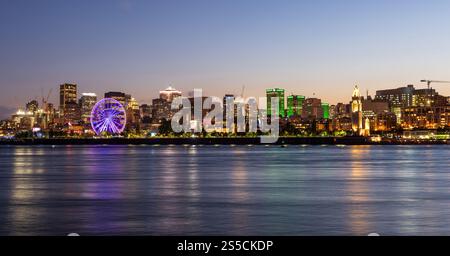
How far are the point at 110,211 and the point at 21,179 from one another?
2260 cm

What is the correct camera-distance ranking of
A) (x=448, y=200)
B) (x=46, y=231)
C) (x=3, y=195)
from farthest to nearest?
(x=3, y=195) → (x=448, y=200) → (x=46, y=231)

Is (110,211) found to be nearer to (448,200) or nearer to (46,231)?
(46,231)

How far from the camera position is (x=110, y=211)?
2512 cm

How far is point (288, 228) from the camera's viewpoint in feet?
67.8

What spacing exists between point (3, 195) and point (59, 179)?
12.7 metres
